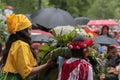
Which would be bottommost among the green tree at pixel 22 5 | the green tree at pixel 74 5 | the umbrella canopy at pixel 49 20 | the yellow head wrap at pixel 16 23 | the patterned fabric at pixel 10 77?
the green tree at pixel 74 5

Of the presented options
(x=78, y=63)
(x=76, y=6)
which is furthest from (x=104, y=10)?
(x=78, y=63)

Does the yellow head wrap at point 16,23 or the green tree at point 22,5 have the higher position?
the yellow head wrap at point 16,23

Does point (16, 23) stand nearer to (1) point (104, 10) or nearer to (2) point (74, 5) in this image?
(2) point (74, 5)

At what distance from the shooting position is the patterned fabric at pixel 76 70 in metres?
5.27

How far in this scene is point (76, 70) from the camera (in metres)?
5.32

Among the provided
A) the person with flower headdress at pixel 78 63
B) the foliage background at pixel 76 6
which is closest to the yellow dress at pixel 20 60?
the person with flower headdress at pixel 78 63

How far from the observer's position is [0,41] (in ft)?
27.0

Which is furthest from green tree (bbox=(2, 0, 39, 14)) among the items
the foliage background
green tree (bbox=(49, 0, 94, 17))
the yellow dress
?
the yellow dress

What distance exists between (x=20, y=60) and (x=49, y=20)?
7.31 metres

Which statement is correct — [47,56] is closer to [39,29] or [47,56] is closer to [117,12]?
[39,29]

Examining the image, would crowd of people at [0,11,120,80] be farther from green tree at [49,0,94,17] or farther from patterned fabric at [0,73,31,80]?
green tree at [49,0,94,17]

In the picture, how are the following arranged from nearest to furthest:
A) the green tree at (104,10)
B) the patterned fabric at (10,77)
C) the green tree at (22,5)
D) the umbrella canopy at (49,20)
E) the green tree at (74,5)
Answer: the patterned fabric at (10,77) → the umbrella canopy at (49,20) → the green tree at (22,5) → the green tree at (74,5) → the green tree at (104,10)

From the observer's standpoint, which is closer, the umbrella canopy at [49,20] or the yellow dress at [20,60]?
the yellow dress at [20,60]

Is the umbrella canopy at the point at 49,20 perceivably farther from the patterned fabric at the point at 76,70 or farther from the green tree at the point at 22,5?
the green tree at the point at 22,5
